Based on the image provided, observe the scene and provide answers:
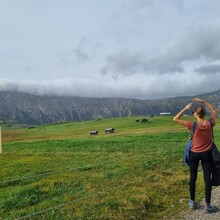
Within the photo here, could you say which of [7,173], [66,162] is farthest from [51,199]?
[66,162]

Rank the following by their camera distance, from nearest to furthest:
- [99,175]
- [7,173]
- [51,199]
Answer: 1. [51,199]
2. [99,175]
3. [7,173]

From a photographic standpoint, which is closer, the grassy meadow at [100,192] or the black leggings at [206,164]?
the black leggings at [206,164]

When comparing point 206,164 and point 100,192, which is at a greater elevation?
point 206,164

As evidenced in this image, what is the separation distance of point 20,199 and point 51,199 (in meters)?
1.28

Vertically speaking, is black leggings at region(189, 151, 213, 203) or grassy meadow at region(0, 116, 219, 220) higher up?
black leggings at region(189, 151, 213, 203)

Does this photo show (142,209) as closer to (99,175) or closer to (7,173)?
(99,175)

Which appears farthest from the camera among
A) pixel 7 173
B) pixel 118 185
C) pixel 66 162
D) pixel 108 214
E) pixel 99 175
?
pixel 66 162

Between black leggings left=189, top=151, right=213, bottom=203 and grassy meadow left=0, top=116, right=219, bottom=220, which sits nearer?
black leggings left=189, top=151, right=213, bottom=203

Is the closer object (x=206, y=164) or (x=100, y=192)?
(x=206, y=164)

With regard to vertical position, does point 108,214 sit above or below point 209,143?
below

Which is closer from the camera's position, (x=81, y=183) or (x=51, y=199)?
(x=51, y=199)

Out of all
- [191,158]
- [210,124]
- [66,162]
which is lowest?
[66,162]

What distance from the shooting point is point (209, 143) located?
12.8m

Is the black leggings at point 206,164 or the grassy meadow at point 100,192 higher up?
the black leggings at point 206,164
